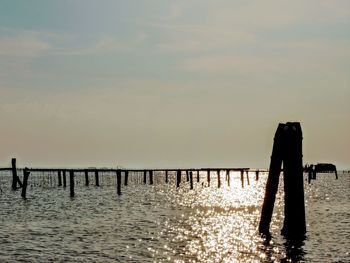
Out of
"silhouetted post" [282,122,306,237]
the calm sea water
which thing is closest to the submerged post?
"silhouetted post" [282,122,306,237]

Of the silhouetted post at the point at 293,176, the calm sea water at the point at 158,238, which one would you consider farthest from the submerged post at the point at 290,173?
the calm sea water at the point at 158,238

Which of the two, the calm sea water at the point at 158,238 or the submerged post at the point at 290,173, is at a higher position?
the submerged post at the point at 290,173

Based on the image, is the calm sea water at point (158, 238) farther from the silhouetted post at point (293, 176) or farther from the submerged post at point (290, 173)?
the silhouetted post at point (293, 176)

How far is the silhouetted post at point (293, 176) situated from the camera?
23.8 m

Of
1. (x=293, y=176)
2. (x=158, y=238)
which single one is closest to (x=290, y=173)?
(x=293, y=176)

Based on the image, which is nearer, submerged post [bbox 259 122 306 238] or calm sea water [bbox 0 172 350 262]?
calm sea water [bbox 0 172 350 262]

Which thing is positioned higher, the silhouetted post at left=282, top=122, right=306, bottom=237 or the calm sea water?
the silhouetted post at left=282, top=122, right=306, bottom=237

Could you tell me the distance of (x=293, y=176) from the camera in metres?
23.8

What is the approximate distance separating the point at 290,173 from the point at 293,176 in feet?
0.59

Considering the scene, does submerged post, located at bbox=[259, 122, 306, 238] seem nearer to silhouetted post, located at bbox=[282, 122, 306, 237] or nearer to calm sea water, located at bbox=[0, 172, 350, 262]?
silhouetted post, located at bbox=[282, 122, 306, 237]

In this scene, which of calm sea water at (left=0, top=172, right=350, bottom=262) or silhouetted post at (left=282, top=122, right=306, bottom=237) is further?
silhouetted post at (left=282, top=122, right=306, bottom=237)

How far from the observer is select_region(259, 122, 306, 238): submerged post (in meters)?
23.8

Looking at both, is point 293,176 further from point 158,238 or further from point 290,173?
point 158,238

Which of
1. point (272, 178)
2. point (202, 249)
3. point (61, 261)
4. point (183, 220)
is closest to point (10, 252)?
point (61, 261)
